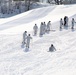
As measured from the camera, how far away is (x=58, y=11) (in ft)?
144

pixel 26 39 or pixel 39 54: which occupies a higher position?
pixel 26 39

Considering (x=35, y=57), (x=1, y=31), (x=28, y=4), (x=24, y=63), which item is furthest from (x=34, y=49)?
(x=28, y=4)

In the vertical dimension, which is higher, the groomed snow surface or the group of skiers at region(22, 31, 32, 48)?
the group of skiers at region(22, 31, 32, 48)

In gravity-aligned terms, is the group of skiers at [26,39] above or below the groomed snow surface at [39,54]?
above

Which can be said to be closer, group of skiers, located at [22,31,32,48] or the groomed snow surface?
the groomed snow surface

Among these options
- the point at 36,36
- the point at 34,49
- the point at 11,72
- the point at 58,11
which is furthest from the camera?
the point at 58,11

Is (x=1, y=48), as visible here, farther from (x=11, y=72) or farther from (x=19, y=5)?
(x=19, y=5)

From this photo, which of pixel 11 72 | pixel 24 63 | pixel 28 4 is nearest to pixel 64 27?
pixel 24 63

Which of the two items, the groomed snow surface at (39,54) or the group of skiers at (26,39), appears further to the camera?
the group of skiers at (26,39)

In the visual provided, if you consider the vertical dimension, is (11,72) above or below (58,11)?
below

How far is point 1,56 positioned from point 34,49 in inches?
119

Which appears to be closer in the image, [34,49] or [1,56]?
[1,56]

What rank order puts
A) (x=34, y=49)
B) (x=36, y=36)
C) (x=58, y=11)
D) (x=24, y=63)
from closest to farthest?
(x=24, y=63) → (x=34, y=49) → (x=36, y=36) → (x=58, y=11)

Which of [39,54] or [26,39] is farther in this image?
[26,39]
